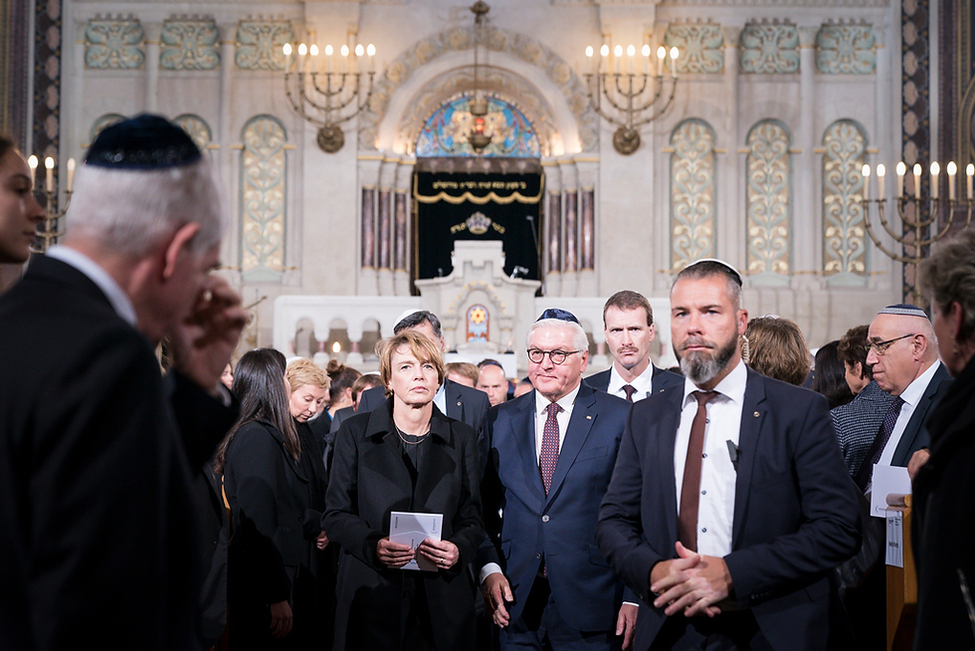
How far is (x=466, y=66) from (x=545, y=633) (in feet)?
36.7

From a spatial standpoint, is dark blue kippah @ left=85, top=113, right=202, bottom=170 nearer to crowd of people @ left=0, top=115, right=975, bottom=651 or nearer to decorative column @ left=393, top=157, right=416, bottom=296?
crowd of people @ left=0, top=115, right=975, bottom=651

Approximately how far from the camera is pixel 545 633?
3.42 metres

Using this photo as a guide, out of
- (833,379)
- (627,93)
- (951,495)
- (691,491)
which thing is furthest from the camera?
(627,93)

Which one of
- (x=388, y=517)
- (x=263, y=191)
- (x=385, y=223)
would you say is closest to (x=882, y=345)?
(x=388, y=517)

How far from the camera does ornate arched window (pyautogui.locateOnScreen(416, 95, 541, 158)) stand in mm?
13961

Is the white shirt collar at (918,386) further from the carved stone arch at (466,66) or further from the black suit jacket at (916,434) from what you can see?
the carved stone arch at (466,66)

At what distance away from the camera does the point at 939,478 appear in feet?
5.83

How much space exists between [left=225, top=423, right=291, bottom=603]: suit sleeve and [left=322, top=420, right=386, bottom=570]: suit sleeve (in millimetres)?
374

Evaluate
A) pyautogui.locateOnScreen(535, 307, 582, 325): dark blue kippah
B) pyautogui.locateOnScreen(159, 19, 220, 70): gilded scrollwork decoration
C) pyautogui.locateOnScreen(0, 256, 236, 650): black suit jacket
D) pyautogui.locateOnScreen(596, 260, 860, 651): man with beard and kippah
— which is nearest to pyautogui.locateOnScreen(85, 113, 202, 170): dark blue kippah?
pyautogui.locateOnScreen(0, 256, 236, 650): black suit jacket

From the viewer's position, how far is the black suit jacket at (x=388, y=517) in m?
3.44

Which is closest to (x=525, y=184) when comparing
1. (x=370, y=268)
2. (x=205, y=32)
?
(x=370, y=268)

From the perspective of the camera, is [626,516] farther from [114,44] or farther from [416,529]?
[114,44]

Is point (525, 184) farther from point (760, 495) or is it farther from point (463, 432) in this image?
point (760, 495)

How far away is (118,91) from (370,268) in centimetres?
442
